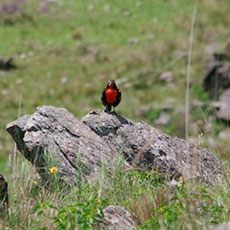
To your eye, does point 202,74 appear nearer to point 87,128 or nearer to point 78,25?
point 78,25

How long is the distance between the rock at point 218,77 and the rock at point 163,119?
4.90 ft

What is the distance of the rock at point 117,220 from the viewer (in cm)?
352

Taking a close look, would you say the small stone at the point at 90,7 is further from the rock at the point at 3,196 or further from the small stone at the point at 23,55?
the rock at the point at 3,196

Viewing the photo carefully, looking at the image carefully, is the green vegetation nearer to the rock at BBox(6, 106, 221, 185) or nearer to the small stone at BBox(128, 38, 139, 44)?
the small stone at BBox(128, 38, 139, 44)

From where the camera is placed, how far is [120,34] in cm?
1902

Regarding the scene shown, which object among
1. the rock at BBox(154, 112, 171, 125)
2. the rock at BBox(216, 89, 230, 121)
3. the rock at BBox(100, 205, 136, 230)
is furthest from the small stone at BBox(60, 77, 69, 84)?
the rock at BBox(100, 205, 136, 230)

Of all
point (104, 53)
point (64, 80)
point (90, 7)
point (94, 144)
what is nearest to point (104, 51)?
point (104, 53)

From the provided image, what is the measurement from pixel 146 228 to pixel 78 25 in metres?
17.7

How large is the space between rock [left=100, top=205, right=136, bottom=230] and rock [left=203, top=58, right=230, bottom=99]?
10.5 metres

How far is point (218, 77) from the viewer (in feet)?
45.4

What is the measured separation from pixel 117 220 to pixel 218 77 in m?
10.9

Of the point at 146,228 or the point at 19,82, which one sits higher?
the point at 146,228

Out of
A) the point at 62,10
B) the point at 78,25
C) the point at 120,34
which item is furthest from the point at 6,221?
the point at 62,10

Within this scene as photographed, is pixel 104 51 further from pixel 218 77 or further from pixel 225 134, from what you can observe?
pixel 225 134
